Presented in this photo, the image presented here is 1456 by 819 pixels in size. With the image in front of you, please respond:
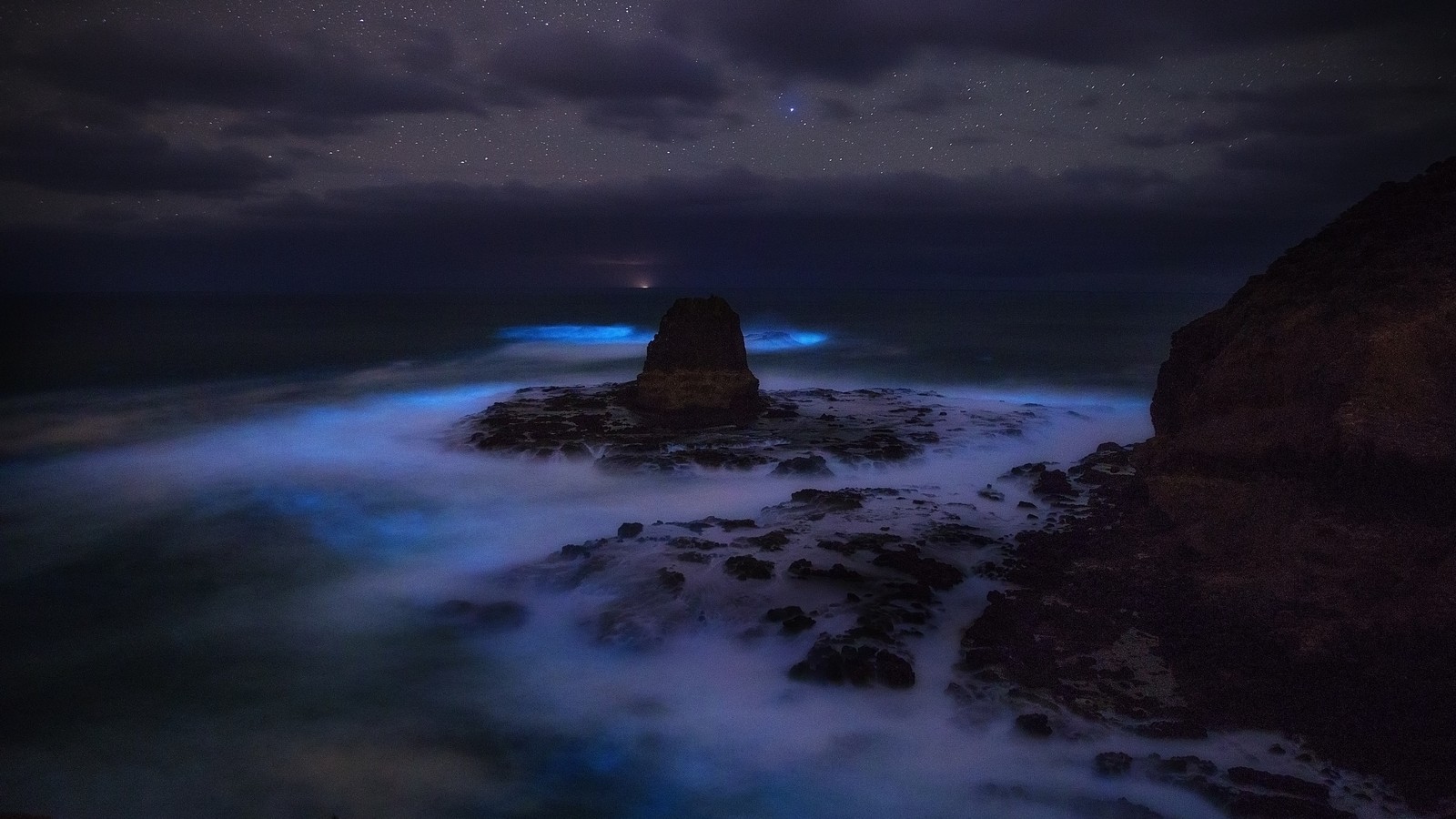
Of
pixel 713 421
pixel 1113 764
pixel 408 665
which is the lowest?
pixel 408 665

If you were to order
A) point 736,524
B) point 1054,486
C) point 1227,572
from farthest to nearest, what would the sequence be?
1. point 1054,486
2. point 736,524
3. point 1227,572

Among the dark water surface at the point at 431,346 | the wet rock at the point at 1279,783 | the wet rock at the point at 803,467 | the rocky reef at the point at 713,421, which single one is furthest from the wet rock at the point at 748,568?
the dark water surface at the point at 431,346

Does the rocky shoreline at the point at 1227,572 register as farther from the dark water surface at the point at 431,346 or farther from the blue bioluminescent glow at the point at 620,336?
the blue bioluminescent glow at the point at 620,336

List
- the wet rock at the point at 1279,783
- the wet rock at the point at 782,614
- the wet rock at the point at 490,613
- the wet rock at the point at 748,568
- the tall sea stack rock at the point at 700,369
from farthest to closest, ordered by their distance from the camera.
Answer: the tall sea stack rock at the point at 700,369 < the wet rock at the point at 748,568 < the wet rock at the point at 490,613 < the wet rock at the point at 782,614 < the wet rock at the point at 1279,783

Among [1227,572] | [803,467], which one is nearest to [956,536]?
[1227,572]

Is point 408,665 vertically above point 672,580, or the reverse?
point 672,580

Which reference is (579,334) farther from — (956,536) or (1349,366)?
(1349,366)

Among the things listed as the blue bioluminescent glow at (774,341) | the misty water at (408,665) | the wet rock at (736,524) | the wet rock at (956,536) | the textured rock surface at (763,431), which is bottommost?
the misty water at (408,665)

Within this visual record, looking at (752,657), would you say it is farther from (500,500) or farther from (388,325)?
(388,325)
